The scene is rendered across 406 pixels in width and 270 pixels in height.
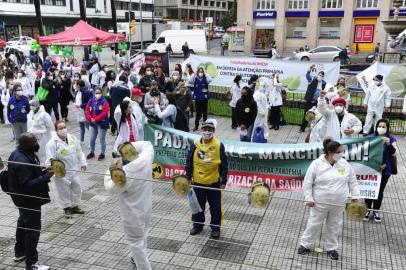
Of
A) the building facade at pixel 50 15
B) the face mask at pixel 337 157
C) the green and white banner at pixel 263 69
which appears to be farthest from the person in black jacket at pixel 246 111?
the building facade at pixel 50 15

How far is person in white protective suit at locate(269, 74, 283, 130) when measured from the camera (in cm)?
1227

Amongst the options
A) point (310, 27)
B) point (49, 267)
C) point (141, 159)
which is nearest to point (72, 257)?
point (49, 267)

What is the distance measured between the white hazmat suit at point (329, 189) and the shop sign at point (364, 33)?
37.1m

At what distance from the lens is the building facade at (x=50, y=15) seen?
5216cm

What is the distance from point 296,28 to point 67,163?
1512 inches

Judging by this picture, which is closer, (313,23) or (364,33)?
(364,33)

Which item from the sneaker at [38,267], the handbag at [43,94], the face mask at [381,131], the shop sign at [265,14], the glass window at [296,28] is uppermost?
the shop sign at [265,14]

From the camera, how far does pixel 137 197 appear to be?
477cm

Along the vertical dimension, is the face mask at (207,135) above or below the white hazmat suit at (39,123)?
above

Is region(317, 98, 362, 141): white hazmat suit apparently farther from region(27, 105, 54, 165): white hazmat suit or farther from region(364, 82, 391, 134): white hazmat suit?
region(27, 105, 54, 165): white hazmat suit

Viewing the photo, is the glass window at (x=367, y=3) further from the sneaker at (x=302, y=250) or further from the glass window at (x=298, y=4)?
the sneaker at (x=302, y=250)

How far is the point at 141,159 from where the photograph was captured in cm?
472

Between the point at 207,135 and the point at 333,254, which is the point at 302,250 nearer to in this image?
the point at 333,254

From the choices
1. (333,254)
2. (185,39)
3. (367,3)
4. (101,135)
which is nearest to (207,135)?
(333,254)
